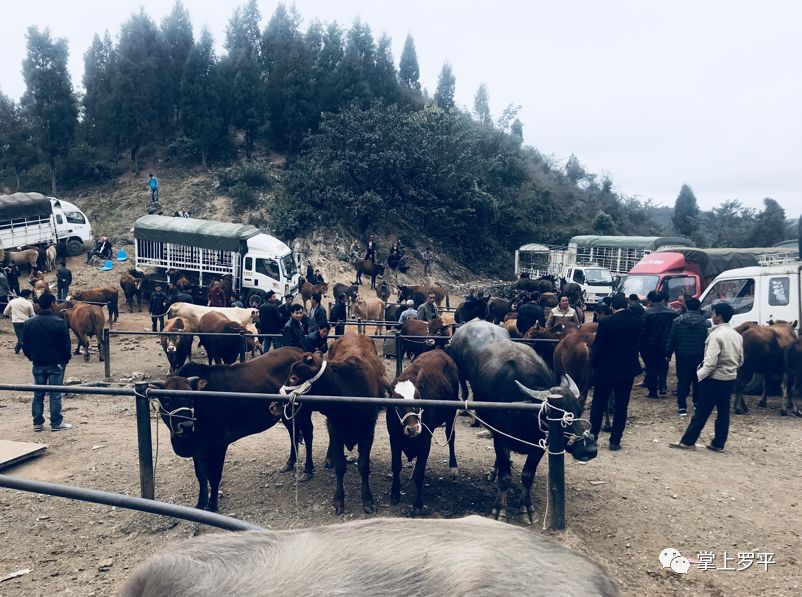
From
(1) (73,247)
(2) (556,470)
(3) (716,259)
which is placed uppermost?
(1) (73,247)

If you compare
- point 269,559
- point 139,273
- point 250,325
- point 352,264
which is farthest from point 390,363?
point 352,264

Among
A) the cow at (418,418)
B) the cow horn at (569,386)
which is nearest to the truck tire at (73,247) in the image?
the cow at (418,418)

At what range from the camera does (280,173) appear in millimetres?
40219

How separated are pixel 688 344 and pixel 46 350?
924 centimetres

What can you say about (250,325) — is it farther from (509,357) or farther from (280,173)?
(280,173)

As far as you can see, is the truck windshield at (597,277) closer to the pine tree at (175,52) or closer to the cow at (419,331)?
the cow at (419,331)

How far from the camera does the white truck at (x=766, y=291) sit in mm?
11422

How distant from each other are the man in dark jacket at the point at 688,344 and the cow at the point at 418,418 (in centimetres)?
452

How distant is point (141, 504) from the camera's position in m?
2.99

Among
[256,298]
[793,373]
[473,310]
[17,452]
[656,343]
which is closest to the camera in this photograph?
[17,452]

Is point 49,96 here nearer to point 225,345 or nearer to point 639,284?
point 225,345

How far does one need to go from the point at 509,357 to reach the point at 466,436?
2376mm

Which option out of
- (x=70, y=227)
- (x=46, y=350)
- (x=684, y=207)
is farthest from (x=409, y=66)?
(x=46, y=350)

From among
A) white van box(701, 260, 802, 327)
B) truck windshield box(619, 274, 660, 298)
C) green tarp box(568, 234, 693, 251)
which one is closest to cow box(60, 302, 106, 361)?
white van box(701, 260, 802, 327)
